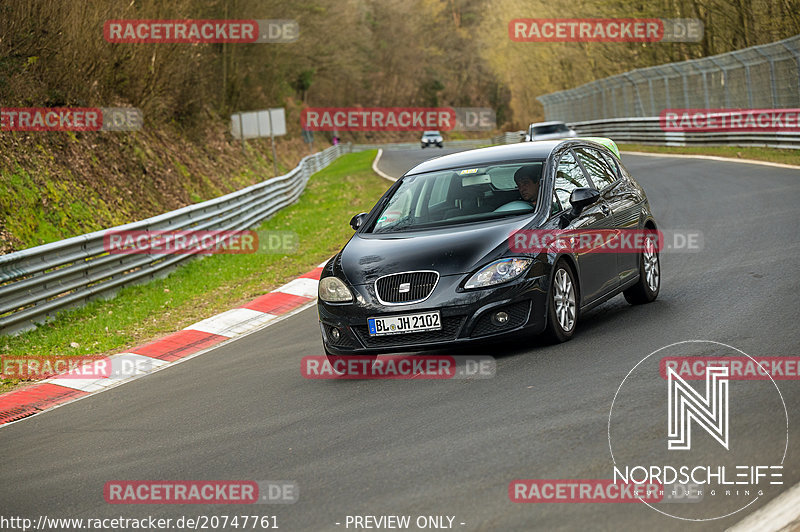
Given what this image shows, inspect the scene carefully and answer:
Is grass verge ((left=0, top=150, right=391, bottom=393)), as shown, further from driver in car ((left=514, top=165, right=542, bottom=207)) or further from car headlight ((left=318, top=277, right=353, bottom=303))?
driver in car ((left=514, top=165, right=542, bottom=207))

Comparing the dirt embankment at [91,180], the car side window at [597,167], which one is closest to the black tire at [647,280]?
the car side window at [597,167]

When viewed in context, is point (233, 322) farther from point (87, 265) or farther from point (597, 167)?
point (597, 167)

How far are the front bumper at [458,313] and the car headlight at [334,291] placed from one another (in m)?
0.12

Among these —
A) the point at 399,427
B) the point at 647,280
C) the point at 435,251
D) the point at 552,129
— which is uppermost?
the point at 552,129

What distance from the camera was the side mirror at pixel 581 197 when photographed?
8397 millimetres

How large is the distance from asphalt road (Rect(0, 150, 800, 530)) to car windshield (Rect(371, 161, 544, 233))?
113 centimetres

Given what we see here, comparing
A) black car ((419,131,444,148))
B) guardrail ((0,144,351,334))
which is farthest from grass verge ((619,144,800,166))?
black car ((419,131,444,148))

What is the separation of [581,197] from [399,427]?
121 inches

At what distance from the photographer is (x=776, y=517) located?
4.23 meters

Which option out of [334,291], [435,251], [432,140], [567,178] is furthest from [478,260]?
[432,140]

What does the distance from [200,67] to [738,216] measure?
983 inches

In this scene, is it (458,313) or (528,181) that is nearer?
(458,313)

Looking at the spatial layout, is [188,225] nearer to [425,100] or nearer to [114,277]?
[114,277]

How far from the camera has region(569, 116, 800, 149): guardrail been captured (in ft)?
91.6
